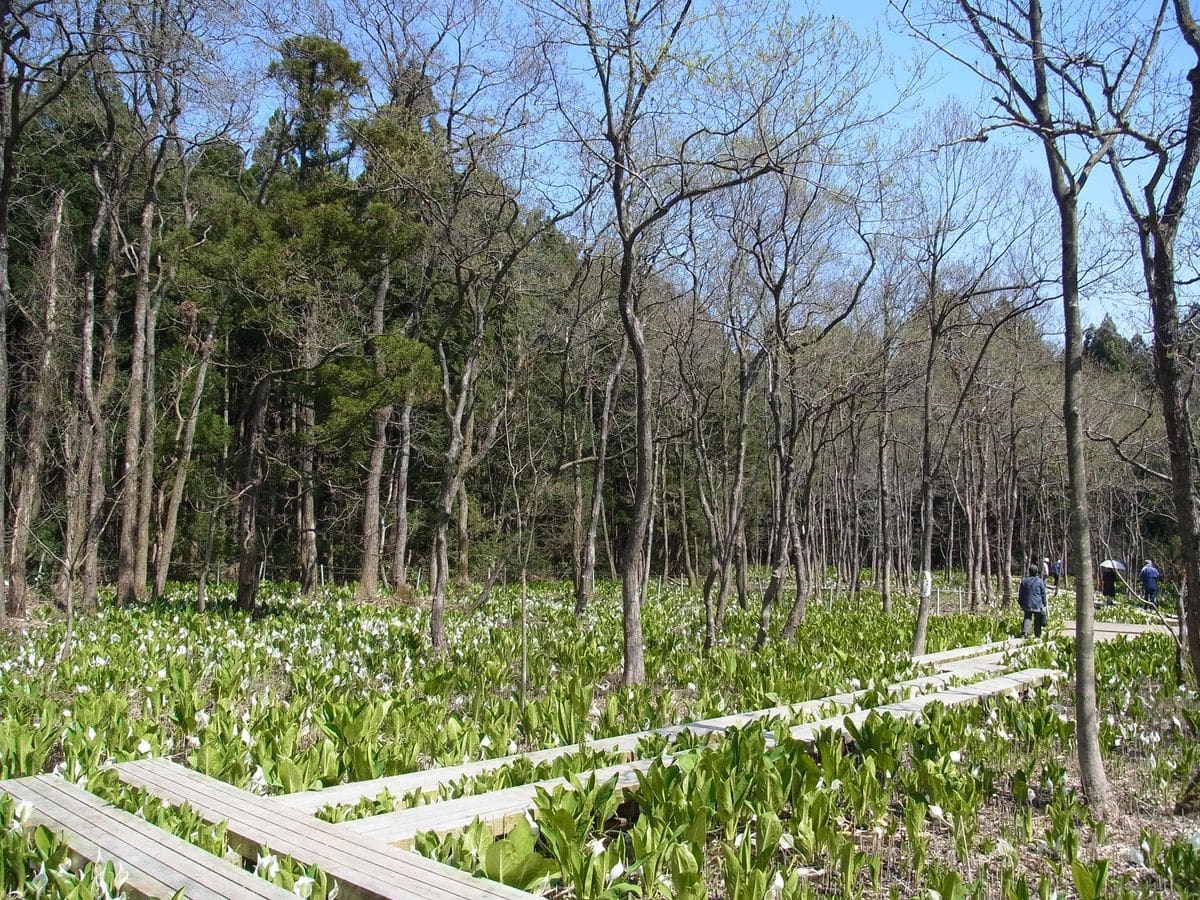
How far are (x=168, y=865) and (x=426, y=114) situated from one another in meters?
9.44

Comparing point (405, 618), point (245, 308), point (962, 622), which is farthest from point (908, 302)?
point (245, 308)

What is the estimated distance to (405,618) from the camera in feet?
45.9

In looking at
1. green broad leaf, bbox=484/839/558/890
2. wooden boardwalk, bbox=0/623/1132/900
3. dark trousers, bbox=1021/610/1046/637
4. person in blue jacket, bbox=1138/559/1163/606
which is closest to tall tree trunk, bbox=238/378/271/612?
wooden boardwalk, bbox=0/623/1132/900

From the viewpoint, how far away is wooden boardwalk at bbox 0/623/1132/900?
9.76 ft

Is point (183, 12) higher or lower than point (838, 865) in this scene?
higher

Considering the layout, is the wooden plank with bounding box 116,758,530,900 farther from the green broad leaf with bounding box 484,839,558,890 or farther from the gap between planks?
the gap between planks

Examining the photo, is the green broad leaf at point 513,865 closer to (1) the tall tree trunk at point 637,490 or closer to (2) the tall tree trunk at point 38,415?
(1) the tall tree trunk at point 637,490

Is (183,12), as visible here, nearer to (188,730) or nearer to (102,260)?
(188,730)

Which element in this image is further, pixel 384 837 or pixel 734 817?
pixel 734 817

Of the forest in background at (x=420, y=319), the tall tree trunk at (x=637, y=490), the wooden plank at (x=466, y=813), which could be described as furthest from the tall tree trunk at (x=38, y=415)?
the wooden plank at (x=466, y=813)

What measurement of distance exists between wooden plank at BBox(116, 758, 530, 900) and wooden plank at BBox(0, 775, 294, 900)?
0.78 ft

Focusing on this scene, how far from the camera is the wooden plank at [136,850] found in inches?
114

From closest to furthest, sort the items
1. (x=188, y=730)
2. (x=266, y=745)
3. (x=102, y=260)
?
(x=266, y=745) → (x=188, y=730) → (x=102, y=260)

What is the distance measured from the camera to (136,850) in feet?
10.6
